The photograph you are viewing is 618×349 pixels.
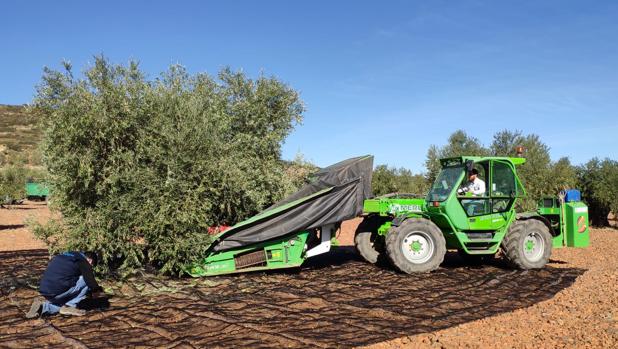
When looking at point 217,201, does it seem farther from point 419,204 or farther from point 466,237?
point 466,237

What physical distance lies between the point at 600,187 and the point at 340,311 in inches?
699

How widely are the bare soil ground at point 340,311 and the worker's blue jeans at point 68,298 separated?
17 centimetres

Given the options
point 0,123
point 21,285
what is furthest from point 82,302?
point 0,123

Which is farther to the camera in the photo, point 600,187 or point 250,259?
point 600,187

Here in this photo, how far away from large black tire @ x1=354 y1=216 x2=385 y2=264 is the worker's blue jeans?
225 inches

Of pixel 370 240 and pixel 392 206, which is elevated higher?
pixel 392 206

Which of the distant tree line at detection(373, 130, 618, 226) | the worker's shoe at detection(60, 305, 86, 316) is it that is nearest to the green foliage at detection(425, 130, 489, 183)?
the distant tree line at detection(373, 130, 618, 226)

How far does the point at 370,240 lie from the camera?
1054 centimetres

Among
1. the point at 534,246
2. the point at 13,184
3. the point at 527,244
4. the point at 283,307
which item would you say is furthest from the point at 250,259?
the point at 13,184

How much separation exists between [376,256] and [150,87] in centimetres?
577

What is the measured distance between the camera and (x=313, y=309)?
21.2 ft

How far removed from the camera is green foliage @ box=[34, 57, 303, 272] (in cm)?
800

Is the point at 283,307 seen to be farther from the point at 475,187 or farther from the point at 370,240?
the point at 475,187

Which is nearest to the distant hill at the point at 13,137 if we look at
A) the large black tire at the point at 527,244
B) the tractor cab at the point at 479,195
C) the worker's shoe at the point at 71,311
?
the worker's shoe at the point at 71,311
